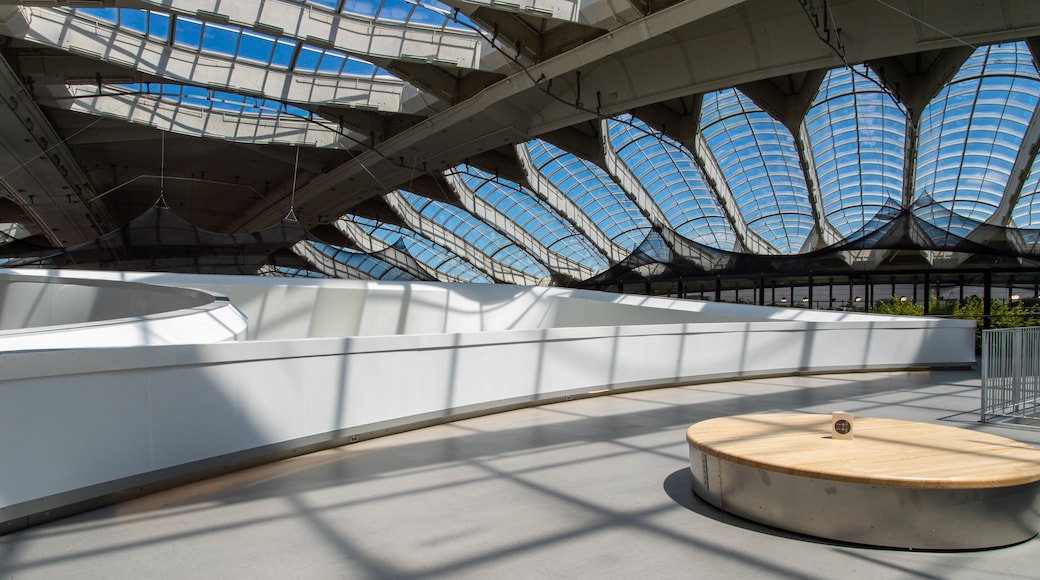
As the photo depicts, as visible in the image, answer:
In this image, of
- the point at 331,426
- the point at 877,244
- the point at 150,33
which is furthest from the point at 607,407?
the point at 150,33

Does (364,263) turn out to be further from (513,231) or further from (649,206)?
(513,231)

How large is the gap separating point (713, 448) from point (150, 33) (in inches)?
825

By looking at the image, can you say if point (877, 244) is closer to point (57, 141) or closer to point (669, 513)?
point (669, 513)

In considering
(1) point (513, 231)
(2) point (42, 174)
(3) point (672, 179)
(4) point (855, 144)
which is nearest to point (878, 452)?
(2) point (42, 174)

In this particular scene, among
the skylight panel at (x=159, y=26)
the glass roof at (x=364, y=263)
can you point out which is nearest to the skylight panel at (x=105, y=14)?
the skylight panel at (x=159, y=26)

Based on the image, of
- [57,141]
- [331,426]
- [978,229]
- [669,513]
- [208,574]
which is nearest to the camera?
[208,574]

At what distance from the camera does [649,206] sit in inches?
1447

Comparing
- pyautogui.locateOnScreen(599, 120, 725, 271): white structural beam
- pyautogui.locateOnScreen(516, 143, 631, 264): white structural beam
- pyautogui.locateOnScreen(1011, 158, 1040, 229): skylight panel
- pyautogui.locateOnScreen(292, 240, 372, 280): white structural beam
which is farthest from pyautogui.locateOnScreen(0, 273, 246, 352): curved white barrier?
pyautogui.locateOnScreen(1011, 158, 1040, 229): skylight panel

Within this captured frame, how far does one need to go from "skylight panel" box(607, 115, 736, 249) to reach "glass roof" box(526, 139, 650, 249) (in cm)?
183

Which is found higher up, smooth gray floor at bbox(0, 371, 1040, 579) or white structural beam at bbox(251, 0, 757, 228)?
white structural beam at bbox(251, 0, 757, 228)

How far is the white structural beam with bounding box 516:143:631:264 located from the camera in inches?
1263

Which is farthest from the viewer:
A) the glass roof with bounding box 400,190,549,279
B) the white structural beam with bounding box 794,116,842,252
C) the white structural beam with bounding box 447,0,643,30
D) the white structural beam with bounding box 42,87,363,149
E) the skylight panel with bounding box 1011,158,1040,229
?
the glass roof with bounding box 400,190,549,279

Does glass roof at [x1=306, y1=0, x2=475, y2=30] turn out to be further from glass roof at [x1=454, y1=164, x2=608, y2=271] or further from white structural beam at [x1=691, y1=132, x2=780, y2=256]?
glass roof at [x1=454, y1=164, x2=608, y2=271]

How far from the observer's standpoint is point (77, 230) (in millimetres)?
30938
